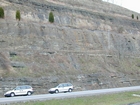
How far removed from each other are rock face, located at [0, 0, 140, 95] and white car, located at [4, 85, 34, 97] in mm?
1995

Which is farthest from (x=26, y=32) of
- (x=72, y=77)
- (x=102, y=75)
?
(x=102, y=75)

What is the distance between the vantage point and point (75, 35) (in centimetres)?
5309

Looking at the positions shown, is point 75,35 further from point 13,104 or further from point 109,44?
point 13,104

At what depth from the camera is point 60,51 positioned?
4572 centimetres

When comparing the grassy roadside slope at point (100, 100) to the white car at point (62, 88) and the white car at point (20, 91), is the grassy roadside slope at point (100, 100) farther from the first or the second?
the white car at point (20, 91)

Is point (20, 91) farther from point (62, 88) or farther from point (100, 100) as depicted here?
point (100, 100)

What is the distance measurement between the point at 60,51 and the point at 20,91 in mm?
15345

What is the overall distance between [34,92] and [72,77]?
7.82 meters

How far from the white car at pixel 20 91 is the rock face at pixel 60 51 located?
199cm

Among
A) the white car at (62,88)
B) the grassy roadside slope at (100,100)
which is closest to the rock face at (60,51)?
the white car at (62,88)

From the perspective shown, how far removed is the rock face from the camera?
122 ft

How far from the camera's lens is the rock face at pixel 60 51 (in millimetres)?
37156

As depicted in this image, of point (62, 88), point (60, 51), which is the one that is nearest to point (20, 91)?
point (62, 88)

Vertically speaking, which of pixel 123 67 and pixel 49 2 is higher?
pixel 49 2
